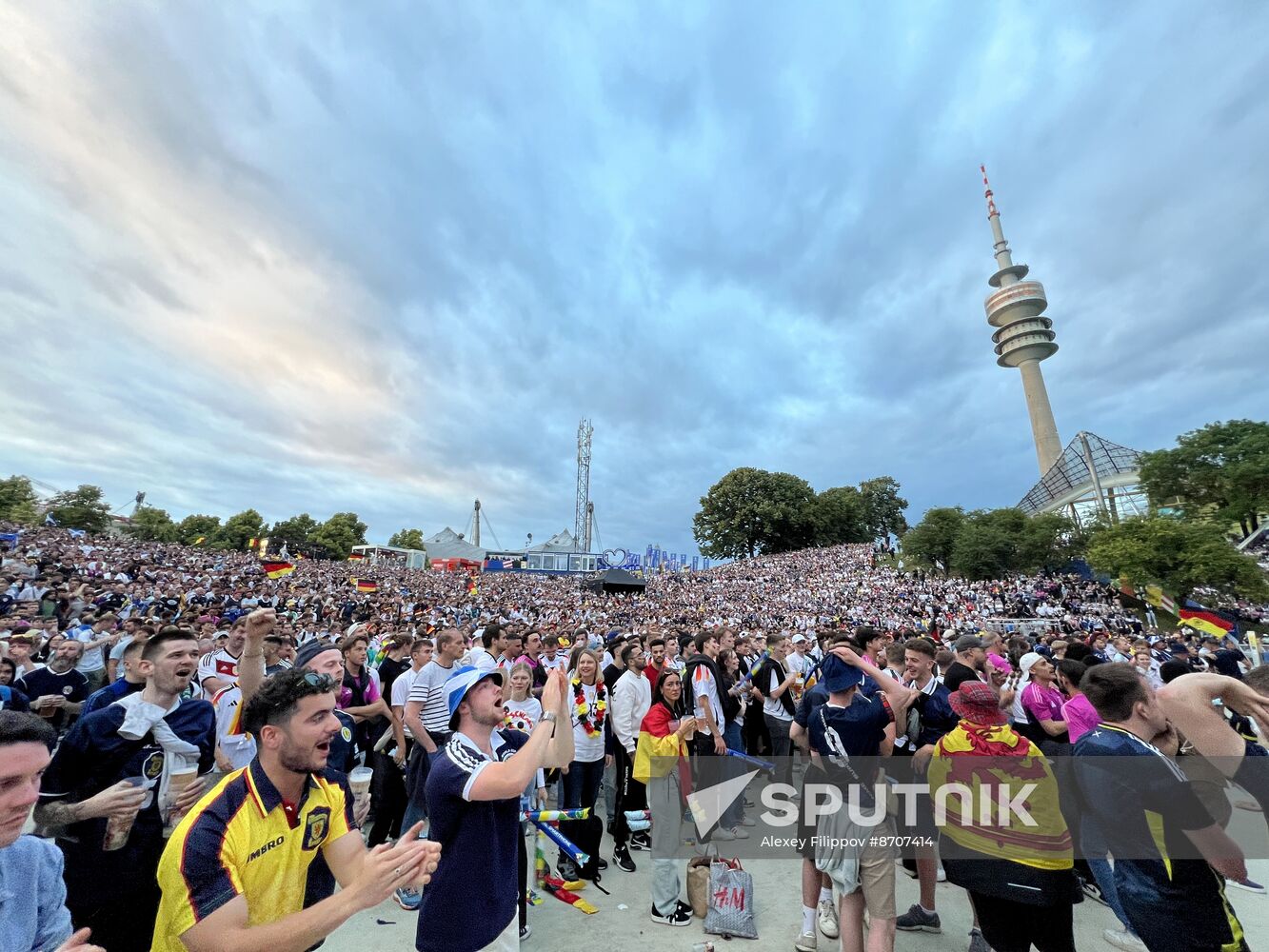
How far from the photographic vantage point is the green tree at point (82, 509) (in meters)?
59.8

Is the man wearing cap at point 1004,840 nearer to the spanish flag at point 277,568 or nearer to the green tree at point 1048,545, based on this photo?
the spanish flag at point 277,568

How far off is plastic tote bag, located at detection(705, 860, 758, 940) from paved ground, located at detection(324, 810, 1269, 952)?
0.23 ft

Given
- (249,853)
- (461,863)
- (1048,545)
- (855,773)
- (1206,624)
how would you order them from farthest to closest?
(1048,545) → (1206,624) → (855,773) → (461,863) → (249,853)

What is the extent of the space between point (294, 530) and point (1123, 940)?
301 feet

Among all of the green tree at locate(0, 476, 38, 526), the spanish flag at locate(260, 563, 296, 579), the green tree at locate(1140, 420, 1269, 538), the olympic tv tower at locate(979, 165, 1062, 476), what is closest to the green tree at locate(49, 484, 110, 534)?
the green tree at locate(0, 476, 38, 526)

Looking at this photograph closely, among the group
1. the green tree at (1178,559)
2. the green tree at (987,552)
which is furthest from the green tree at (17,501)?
the green tree at (1178,559)

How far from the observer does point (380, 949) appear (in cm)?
372

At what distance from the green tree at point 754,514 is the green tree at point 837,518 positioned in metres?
1.04

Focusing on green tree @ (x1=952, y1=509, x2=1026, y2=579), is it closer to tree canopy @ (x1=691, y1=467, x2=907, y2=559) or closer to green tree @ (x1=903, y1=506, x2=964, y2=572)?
green tree @ (x1=903, y1=506, x2=964, y2=572)

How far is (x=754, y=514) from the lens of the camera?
203 feet

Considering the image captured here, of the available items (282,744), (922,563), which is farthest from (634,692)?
(922,563)

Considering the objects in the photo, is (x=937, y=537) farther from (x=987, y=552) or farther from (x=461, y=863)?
(x=461, y=863)

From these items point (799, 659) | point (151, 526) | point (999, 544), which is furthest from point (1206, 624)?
point (151, 526)

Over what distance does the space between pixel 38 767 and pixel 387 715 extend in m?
4.22
